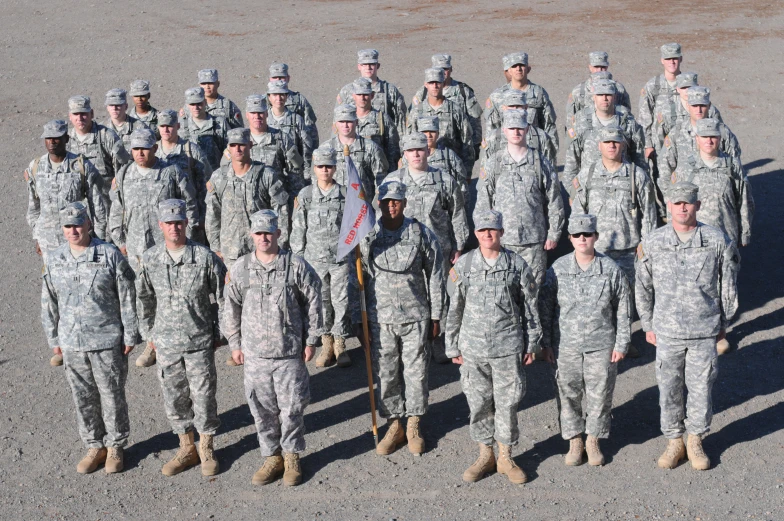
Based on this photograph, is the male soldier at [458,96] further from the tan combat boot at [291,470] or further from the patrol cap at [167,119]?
the tan combat boot at [291,470]

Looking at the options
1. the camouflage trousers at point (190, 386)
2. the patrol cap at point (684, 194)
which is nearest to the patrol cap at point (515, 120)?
the patrol cap at point (684, 194)

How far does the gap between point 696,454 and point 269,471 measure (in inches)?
136

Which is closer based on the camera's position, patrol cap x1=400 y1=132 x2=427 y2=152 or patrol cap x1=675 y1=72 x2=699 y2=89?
patrol cap x1=400 y1=132 x2=427 y2=152

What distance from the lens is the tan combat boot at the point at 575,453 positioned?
916 cm

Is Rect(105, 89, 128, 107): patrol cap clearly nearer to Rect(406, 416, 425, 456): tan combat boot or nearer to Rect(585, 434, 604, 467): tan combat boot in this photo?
Rect(406, 416, 425, 456): tan combat boot

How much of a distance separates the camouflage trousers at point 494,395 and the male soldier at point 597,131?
3754mm

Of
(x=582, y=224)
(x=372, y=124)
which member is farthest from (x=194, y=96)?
(x=582, y=224)

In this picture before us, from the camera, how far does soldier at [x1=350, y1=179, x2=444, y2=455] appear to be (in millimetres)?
9391

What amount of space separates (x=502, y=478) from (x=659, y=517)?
131cm

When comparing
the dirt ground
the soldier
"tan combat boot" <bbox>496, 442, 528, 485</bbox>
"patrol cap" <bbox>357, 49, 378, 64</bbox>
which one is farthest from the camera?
"patrol cap" <bbox>357, 49, 378, 64</bbox>

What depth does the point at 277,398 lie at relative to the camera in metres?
9.09

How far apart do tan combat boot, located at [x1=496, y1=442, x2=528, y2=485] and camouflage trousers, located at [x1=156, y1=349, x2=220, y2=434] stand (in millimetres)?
2378

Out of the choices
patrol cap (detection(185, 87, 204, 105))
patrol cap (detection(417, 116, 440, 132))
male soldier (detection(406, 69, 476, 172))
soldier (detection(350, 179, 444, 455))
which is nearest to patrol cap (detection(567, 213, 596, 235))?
soldier (detection(350, 179, 444, 455))

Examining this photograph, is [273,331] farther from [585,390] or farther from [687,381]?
[687,381]
